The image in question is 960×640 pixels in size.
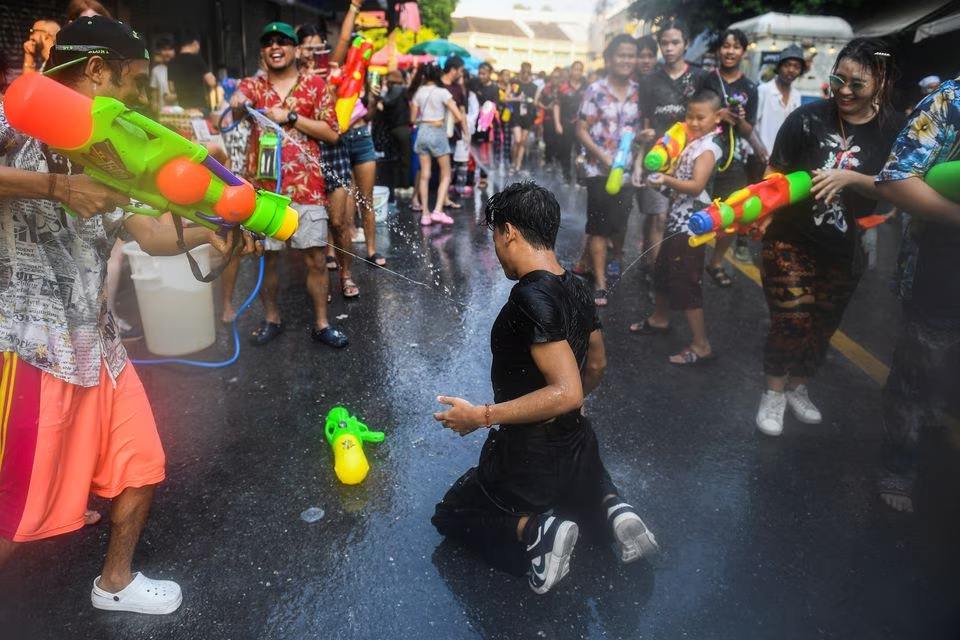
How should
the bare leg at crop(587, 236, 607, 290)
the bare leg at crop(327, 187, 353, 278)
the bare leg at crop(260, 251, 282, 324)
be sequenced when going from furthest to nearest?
the bare leg at crop(587, 236, 607, 290), the bare leg at crop(327, 187, 353, 278), the bare leg at crop(260, 251, 282, 324)

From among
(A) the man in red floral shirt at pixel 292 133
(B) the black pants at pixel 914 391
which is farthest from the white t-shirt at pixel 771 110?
(A) the man in red floral shirt at pixel 292 133

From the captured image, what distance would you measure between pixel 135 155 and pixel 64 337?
1.90 feet

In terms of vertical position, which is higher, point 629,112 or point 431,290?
point 629,112

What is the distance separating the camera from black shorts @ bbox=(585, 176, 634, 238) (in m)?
5.01

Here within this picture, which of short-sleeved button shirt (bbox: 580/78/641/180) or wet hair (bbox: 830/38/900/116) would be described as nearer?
wet hair (bbox: 830/38/900/116)

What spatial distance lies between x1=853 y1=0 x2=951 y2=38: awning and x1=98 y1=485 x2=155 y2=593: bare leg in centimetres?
1205

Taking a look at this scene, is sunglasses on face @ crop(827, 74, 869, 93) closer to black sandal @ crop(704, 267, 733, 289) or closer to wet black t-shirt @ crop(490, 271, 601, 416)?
wet black t-shirt @ crop(490, 271, 601, 416)

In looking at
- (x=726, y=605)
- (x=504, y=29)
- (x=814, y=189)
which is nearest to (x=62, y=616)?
(x=726, y=605)

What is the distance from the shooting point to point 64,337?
185 cm

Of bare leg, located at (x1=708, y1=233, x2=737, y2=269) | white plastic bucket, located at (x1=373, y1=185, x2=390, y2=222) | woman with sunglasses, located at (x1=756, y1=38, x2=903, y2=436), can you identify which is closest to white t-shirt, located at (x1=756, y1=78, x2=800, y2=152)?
bare leg, located at (x1=708, y1=233, x2=737, y2=269)

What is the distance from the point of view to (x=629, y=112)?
4992mm

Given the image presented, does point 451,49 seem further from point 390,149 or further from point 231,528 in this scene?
point 231,528

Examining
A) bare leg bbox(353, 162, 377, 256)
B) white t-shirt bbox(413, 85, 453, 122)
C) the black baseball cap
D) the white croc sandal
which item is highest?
the black baseball cap

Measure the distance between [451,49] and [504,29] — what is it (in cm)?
6811
